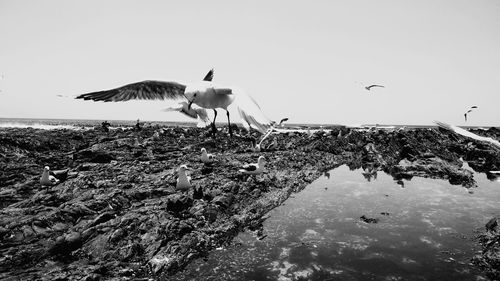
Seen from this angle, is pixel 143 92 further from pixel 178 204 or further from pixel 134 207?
pixel 178 204

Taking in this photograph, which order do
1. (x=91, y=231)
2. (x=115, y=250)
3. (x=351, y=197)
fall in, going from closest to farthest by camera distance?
(x=115, y=250) → (x=91, y=231) → (x=351, y=197)

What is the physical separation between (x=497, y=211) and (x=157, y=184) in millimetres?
8712

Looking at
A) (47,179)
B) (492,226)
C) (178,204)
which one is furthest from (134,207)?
(492,226)

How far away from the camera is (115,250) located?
14.2 feet

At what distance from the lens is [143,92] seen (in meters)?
8.78

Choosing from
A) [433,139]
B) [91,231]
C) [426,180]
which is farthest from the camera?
[433,139]

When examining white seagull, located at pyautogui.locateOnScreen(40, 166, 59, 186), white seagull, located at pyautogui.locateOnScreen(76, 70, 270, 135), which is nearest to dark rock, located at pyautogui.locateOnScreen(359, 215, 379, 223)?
white seagull, located at pyautogui.locateOnScreen(76, 70, 270, 135)

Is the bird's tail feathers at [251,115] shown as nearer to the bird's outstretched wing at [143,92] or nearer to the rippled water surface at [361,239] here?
the rippled water surface at [361,239]

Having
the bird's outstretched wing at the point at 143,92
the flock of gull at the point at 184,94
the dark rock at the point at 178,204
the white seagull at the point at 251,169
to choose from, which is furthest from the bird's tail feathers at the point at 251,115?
the bird's outstretched wing at the point at 143,92

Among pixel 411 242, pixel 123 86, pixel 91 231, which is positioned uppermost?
pixel 123 86

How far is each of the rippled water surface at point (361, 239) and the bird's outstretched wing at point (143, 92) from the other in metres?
4.91

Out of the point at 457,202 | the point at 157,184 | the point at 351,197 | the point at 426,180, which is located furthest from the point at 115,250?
the point at 426,180

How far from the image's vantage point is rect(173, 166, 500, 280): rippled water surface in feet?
14.3

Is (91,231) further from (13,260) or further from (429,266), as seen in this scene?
(429,266)
